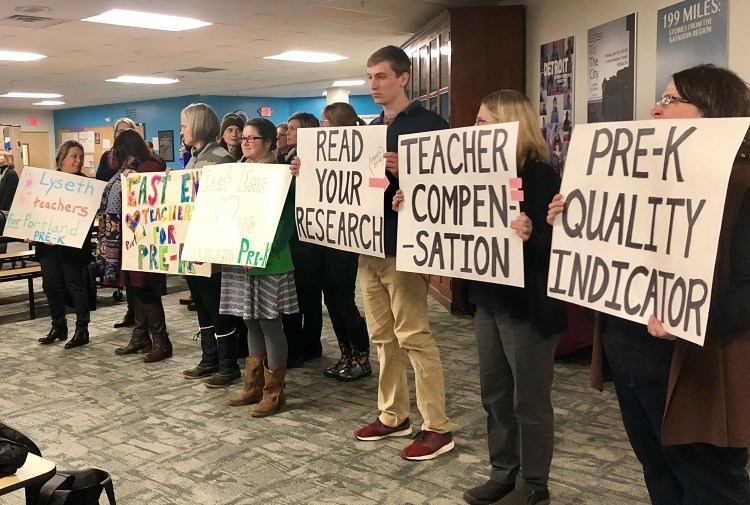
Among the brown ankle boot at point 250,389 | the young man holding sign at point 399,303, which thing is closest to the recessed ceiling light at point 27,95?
the brown ankle boot at point 250,389

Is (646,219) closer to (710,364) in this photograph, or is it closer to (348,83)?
(710,364)

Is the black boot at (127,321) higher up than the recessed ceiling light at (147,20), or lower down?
lower down

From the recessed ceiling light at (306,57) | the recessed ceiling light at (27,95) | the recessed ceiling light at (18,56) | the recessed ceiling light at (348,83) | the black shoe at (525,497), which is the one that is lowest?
the black shoe at (525,497)

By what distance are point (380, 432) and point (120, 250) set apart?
7.18 ft

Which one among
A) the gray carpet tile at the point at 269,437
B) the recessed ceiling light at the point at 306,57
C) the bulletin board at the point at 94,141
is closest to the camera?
the gray carpet tile at the point at 269,437

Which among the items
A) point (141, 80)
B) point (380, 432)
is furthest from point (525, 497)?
point (141, 80)

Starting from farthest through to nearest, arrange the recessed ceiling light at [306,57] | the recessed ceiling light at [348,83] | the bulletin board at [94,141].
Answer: the bulletin board at [94,141], the recessed ceiling light at [348,83], the recessed ceiling light at [306,57]

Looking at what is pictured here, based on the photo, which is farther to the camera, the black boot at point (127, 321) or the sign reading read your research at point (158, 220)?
the black boot at point (127, 321)

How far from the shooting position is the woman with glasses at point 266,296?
327 cm

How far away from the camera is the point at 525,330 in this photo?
7.18 feet

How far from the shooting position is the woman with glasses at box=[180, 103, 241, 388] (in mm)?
3854

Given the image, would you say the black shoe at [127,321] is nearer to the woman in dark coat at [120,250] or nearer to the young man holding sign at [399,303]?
the woman in dark coat at [120,250]

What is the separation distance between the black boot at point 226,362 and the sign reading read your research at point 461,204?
1.66 meters

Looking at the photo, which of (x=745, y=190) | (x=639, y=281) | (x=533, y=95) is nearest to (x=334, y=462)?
(x=639, y=281)
